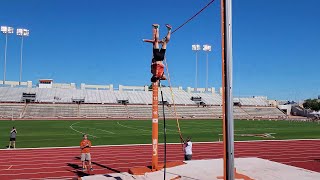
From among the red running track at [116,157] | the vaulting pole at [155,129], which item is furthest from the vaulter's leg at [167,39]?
the red running track at [116,157]

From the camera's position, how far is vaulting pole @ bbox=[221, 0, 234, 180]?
4.59 m

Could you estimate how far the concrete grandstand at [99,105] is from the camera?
5978 centimetres

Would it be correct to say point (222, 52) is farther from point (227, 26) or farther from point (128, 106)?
point (128, 106)

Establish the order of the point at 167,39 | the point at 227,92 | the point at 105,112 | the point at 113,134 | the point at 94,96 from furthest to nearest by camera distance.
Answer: the point at 94,96 < the point at 105,112 < the point at 113,134 < the point at 167,39 < the point at 227,92

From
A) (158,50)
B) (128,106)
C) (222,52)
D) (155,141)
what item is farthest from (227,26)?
(128,106)

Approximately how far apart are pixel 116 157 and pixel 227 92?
42.0 ft

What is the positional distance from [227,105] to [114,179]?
23.1ft

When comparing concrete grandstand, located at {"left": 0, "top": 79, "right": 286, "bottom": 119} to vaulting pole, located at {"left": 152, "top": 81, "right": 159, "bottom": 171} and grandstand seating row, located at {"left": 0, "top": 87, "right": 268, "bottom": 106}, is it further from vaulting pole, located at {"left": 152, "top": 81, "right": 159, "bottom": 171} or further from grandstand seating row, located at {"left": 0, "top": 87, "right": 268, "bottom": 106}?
vaulting pole, located at {"left": 152, "top": 81, "right": 159, "bottom": 171}

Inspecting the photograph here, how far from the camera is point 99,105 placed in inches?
2660

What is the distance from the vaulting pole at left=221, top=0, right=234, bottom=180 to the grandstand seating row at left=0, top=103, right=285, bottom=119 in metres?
49.2

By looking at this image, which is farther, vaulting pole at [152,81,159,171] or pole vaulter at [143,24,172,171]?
vaulting pole at [152,81,159,171]

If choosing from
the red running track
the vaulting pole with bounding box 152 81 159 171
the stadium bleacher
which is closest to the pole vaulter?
the vaulting pole with bounding box 152 81 159 171

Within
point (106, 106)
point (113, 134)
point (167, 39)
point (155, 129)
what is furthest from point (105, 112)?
point (167, 39)

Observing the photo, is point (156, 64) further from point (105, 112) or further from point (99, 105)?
point (99, 105)
